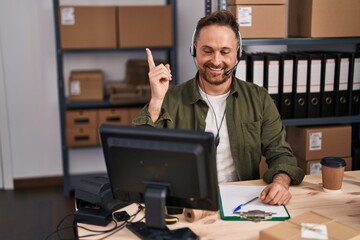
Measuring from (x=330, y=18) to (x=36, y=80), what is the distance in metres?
2.41

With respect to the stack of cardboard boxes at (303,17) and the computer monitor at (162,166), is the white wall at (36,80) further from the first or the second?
the computer monitor at (162,166)

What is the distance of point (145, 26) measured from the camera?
348cm

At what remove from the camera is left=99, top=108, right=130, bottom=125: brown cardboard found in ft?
11.8

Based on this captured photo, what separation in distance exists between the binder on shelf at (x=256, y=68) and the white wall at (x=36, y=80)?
1.24m

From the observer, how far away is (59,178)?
13.0 feet

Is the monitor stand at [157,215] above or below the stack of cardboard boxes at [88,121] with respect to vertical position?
above

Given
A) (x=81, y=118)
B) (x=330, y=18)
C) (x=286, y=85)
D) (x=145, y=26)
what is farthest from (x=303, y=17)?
(x=81, y=118)

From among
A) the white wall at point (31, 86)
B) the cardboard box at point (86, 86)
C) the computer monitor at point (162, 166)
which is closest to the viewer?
the computer monitor at point (162, 166)

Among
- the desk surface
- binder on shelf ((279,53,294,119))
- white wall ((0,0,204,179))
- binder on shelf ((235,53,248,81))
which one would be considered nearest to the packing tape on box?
the desk surface

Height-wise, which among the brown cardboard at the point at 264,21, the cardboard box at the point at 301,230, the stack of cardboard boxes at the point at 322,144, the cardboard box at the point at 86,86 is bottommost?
the stack of cardboard boxes at the point at 322,144

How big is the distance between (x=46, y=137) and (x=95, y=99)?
0.64 m

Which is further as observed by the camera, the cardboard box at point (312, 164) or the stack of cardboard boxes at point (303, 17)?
the cardboard box at point (312, 164)

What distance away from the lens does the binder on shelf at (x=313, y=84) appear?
2531 mm

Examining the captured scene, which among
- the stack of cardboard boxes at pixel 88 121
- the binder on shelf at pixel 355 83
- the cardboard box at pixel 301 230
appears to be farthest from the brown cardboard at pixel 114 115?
the cardboard box at pixel 301 230
